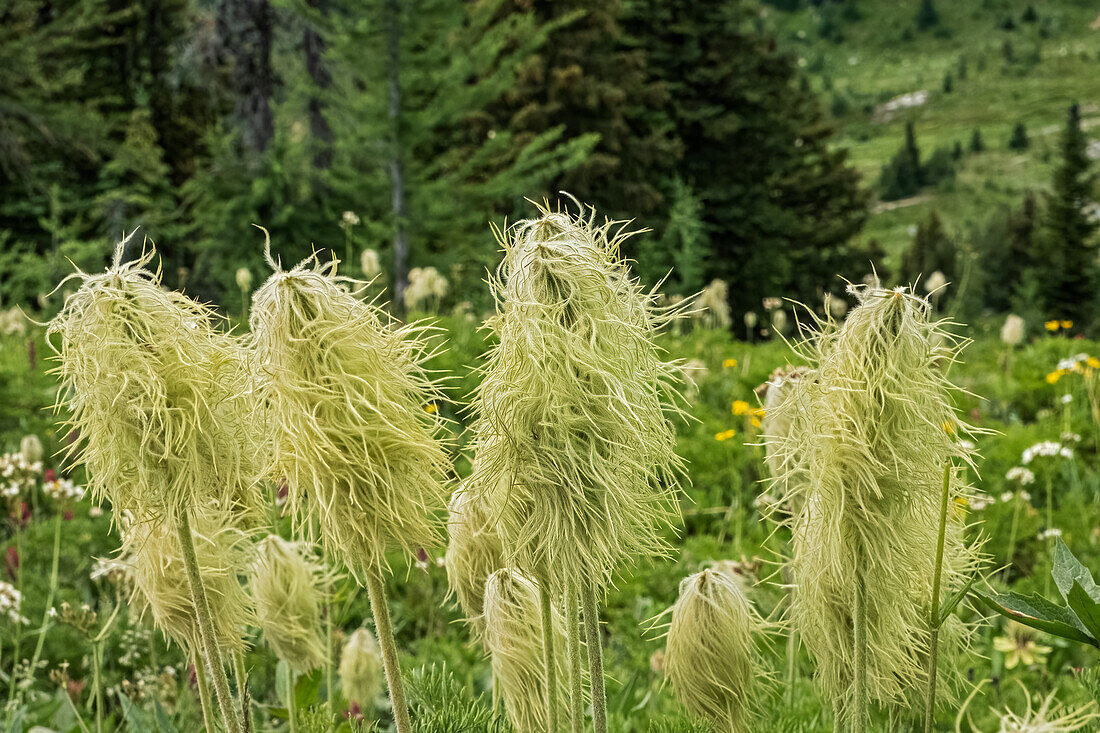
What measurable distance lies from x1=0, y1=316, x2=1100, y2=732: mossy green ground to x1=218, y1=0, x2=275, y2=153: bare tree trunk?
728 centimetres

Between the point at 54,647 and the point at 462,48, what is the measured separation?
11.3 m

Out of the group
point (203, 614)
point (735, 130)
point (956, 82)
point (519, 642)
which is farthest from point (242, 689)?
point (956, 82)

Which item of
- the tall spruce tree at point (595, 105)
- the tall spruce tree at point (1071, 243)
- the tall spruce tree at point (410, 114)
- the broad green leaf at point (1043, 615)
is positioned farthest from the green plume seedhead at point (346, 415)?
the tall spruce tree at point (1071, 243)

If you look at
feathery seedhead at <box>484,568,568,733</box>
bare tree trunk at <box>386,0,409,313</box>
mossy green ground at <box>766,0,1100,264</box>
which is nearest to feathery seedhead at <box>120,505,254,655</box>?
feathery seedhead at <box>484,568,568,733</box>

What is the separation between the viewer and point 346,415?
1110 mm

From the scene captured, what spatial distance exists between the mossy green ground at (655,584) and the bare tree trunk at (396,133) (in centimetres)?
407

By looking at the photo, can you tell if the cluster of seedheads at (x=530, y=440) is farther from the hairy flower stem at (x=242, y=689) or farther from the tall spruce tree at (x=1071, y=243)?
the tall spruce tree at (x=1071, y=243)

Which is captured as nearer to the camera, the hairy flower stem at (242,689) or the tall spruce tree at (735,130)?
the hairy flower stem at (242,689)

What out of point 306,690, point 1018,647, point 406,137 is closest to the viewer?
A: point 306,690

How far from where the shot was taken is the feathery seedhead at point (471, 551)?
54.1 inches

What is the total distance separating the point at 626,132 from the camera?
64.3 feet

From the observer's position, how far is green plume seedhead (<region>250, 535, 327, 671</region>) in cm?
174

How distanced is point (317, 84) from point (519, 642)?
14272 mm

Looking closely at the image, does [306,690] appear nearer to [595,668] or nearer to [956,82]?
[595,668]
